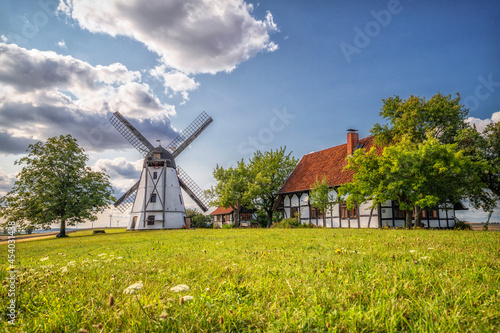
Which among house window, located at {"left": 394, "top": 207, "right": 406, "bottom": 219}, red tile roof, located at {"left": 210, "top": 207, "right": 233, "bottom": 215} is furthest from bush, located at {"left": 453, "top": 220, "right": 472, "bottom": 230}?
red tile roof, located at {"left": 210, "top": 207, "right": 233, "bottom": 215}

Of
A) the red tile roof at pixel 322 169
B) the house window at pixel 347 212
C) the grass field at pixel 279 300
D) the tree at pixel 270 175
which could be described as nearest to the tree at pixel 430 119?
the red tile roof at pixel 322 169

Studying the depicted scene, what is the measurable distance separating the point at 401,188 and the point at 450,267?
17473 mm

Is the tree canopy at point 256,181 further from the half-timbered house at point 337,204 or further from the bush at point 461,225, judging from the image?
the bush at point 461,225

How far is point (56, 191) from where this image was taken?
29.5 metres

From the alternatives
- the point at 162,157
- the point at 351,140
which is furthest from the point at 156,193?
the point at 351,140

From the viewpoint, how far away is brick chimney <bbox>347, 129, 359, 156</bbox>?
28016 mm

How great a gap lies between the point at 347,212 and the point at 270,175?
12141mm

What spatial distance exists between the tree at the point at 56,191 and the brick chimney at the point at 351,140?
27.6m

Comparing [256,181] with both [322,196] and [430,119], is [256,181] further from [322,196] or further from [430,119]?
[430,119]

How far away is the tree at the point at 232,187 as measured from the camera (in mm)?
34000

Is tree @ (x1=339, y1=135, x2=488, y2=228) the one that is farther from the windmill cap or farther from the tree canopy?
the windmill cap

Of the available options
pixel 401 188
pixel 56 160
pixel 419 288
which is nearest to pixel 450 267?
pixel 419 288

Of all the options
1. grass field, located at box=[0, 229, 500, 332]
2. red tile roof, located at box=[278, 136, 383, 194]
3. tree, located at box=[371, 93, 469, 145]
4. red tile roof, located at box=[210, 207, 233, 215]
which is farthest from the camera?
red tile roof, located at box=[210, 207, 233, 215]

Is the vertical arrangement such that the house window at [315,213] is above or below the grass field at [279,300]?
below
